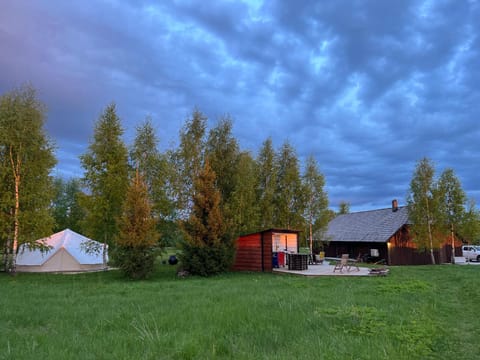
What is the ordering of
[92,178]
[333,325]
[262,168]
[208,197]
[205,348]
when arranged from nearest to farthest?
[205,348]
[333,325]
[208,197]
[92,178]
[262,168]

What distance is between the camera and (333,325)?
A: 5996 millimetres

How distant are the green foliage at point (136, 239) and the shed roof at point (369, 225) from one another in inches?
819

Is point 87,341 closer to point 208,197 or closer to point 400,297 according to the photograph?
point 400,297

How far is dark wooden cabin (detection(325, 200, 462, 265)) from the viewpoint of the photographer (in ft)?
102

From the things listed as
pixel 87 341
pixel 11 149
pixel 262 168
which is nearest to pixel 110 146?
pixel 11 149

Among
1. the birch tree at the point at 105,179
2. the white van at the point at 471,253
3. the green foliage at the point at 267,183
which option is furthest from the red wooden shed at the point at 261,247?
the white van at the point at 471,253

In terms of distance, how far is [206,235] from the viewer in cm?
1700

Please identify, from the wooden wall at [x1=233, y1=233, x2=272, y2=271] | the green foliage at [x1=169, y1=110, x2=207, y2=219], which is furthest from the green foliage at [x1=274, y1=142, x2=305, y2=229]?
the green foliage at [x1=169, y1=110, x2=207, y2=219]

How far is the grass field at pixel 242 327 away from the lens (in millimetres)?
4694

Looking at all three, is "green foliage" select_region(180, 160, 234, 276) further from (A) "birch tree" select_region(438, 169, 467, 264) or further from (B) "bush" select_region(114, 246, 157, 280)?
(A) "birch tree" select_region(438, 169, 467, 264)

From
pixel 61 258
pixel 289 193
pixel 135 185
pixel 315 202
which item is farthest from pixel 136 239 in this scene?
pixel 315 202

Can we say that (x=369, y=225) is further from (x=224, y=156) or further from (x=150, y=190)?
(x=150, y=190)

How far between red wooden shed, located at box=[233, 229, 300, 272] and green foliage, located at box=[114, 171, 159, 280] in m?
4.79

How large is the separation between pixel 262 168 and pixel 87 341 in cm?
1923
